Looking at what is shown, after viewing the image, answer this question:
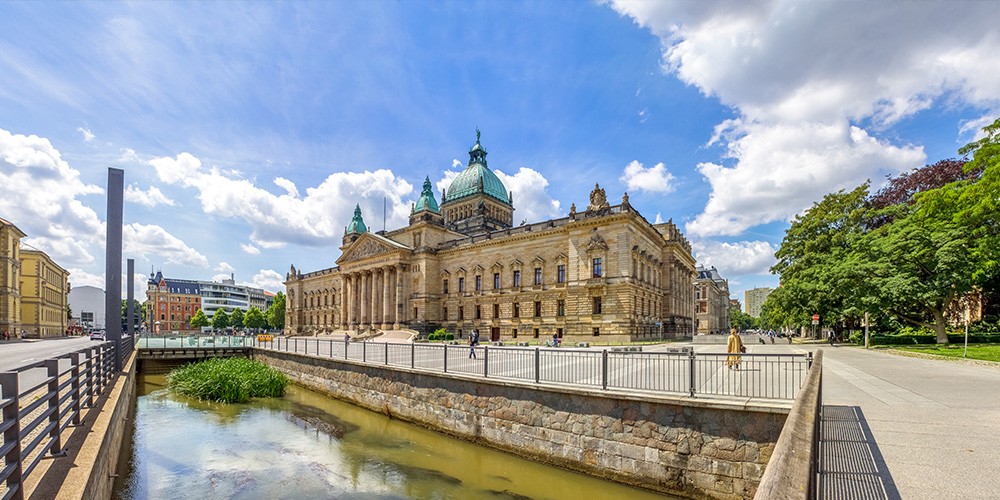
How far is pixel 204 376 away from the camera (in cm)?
2361

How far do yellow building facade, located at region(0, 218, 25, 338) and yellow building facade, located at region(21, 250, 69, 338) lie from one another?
27.7 feet

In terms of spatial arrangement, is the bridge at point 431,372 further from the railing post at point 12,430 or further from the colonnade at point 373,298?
the colonnade at point 373,298

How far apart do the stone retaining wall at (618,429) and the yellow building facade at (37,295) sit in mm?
80245

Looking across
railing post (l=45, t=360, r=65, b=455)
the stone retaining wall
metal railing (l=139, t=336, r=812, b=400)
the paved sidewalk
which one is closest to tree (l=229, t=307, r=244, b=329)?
metal railing (l=139, t=336, r=812, b=400)

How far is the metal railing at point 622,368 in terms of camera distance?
1051 cm

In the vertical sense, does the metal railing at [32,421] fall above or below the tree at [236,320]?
above

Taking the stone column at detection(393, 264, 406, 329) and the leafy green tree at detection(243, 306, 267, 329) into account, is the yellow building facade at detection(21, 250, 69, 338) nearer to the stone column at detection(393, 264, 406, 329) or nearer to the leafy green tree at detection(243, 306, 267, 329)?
the leafy green tree at detection(243, 306, 267, 329)

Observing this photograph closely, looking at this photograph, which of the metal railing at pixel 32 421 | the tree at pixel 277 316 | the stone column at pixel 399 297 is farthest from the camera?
the tree at pixel 277 316

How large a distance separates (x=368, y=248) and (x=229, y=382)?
46215 millimetres

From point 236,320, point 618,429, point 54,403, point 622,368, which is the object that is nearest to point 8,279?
point 236,320

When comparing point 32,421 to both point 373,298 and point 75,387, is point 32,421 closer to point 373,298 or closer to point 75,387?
point 75,387

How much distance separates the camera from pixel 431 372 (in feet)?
51.4

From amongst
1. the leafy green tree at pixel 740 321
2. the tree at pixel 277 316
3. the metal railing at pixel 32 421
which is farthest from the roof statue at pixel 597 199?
the leafy green tree at pixel 740 321

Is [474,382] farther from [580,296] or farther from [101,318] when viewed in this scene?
[101,318]
